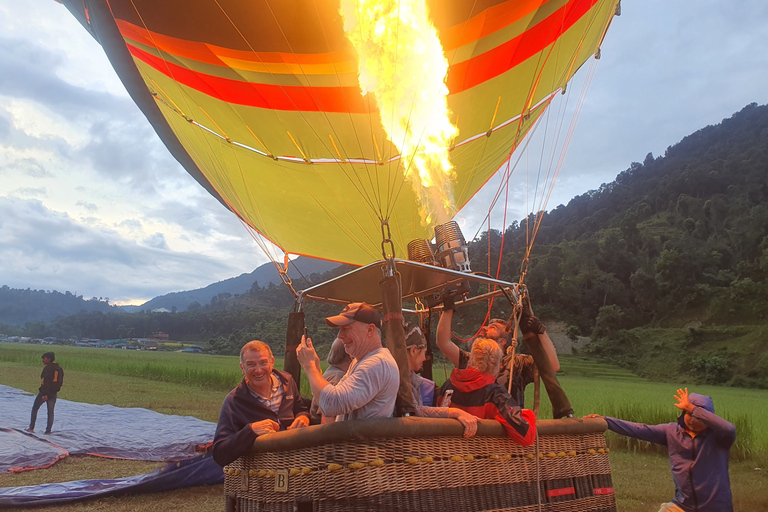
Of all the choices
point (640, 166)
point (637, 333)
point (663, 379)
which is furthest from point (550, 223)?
point (663, 379)

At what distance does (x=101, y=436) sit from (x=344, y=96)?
588 cm

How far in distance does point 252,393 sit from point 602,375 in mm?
28460

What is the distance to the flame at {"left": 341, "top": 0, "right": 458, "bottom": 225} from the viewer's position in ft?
14.4

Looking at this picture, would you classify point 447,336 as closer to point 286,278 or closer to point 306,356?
point 286,278

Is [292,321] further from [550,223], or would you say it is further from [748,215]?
[550,223]

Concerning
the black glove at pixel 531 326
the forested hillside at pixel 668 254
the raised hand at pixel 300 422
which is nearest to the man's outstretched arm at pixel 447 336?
the black glove at pixel 531 326

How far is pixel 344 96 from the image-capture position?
207 inches

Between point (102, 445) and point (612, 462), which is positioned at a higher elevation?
point (102, 445)

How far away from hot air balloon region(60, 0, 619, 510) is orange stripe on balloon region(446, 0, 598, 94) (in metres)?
0.01

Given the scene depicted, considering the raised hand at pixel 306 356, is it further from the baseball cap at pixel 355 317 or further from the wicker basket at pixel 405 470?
the wicker basket at pixel 405 470

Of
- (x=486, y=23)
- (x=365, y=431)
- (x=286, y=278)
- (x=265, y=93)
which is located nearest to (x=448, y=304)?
(x=286, y=278)

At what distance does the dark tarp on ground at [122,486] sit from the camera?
4.96 m

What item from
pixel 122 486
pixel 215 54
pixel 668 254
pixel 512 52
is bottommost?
pixel 122 486

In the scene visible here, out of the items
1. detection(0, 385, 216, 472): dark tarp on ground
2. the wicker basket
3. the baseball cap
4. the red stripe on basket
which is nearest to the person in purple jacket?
the red stripe on basket
